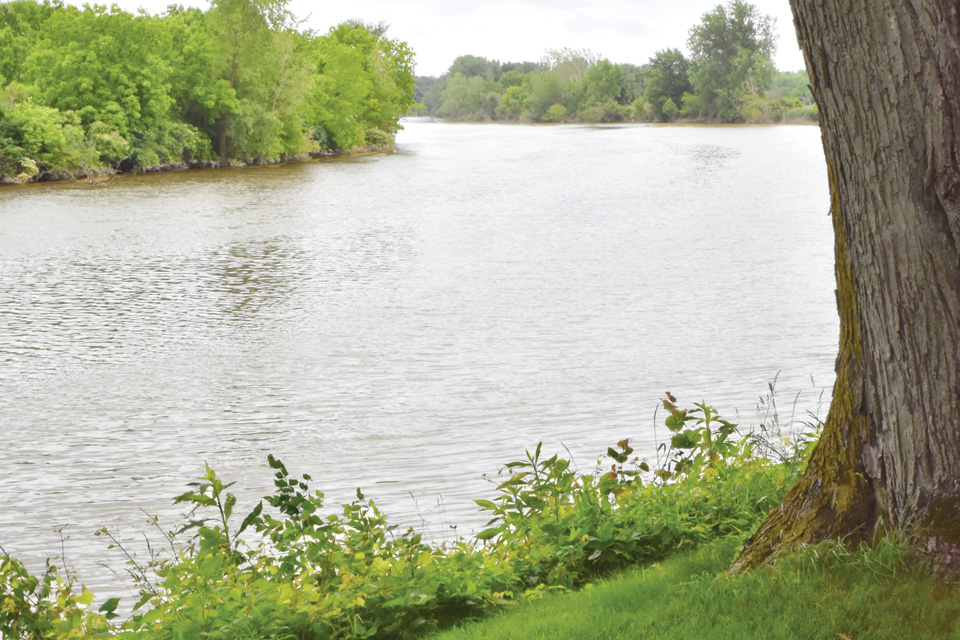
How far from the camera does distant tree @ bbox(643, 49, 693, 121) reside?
4764 inches

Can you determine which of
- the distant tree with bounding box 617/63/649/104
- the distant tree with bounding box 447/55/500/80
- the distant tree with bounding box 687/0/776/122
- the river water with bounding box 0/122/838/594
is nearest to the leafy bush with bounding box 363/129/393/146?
the river water with bounding box 0/122/838/594

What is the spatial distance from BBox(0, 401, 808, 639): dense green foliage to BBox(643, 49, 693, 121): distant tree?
12053 cm

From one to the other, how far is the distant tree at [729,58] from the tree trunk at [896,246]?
11323cm

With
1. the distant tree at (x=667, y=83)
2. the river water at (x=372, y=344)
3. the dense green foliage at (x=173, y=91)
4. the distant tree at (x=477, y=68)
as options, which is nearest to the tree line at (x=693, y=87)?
the distant tree at (x=667, y=83)

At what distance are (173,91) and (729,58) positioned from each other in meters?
83.6

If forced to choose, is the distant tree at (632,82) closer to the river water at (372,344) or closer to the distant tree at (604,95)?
the distant tree at (604,95)

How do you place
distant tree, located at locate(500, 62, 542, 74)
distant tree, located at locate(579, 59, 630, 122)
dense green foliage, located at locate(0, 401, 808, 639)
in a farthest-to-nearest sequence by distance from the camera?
distant tree, located at locate(500, 62, 542, 74) < distant tree, located at locate(579, 59, 630, 122) < dense green foliage, located at locate(0, 401, 808, 639)

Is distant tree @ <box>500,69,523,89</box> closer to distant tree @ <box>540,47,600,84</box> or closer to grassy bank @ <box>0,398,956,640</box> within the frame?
distant tree @ <box>540,47,600,84</box>

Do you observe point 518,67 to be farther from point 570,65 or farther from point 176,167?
point 176,167

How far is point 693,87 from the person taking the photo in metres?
120

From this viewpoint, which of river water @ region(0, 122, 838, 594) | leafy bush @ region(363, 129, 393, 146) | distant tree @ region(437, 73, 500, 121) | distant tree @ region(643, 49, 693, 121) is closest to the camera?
river water @ region(0, 122, 838, 594)

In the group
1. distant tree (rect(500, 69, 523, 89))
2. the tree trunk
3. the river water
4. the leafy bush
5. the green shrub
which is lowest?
the river water

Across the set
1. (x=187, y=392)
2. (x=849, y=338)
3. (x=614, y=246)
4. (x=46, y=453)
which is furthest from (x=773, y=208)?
(x=849, y=338)

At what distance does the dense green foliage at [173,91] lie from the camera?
41.9m
